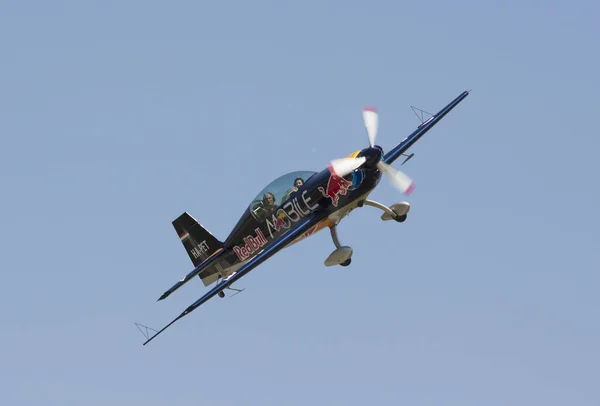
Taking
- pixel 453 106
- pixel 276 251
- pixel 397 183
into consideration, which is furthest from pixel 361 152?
pixel 453 106

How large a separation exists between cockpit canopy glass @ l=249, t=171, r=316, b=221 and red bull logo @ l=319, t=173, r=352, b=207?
133cm

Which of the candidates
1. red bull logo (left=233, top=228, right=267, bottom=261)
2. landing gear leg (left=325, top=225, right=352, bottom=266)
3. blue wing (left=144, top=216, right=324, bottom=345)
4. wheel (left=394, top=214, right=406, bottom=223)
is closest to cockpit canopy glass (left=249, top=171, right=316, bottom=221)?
red bull logo (left=233, top=228, right=267, bottom=261)

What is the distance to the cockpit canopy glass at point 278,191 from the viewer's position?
135ft

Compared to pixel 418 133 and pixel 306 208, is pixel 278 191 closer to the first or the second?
pixel 306 208

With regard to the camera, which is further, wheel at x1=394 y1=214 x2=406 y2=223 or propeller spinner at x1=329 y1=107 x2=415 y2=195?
wheel at x1=394 y1=214 x2=406 y2=223

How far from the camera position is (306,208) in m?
40.5

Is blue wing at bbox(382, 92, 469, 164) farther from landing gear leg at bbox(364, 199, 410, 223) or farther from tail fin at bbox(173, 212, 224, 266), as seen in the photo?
tail fin at bbox(173, 212, 224, 266)

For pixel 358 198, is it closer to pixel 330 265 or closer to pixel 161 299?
pixel 330 265

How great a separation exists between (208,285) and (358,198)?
7801 mm

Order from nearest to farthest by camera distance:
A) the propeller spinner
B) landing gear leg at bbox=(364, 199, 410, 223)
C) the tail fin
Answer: the propeller spinner
landing gear leg at bbox=(364, 199, 410, 223)
the tail fin

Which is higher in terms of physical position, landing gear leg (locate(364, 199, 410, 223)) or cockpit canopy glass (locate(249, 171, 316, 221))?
cockpit canopy glass (locate(249, 171, 316, 221))

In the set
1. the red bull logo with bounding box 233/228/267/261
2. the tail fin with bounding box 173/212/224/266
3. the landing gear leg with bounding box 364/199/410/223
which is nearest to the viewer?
the landing gear leg with bounding box 364/199/410/223

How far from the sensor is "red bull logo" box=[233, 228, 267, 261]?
1670 inches

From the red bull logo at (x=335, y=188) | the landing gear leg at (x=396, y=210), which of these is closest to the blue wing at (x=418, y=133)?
the landing gear leg at (x=396, y=210)
